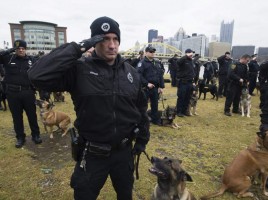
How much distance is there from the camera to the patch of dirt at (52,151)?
4.43m

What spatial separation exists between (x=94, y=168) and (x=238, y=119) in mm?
7356

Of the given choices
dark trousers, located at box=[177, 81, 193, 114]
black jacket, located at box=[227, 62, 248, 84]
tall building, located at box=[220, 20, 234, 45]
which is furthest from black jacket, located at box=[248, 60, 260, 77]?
tall building, located at box=[220, 20, 234, 45]

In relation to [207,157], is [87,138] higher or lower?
higher

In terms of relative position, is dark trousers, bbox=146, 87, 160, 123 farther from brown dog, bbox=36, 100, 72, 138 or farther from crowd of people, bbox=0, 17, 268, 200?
crowd of people, bbox=0, 17, 268, 200

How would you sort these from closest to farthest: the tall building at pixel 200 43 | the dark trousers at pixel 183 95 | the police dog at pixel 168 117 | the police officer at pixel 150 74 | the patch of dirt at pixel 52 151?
the patch of dirt at pixel 52 151 → the police officer at pixel 150 74 → the police dog at pixel 168 117 → the dark trousers at pixel 183 95 → the tall building at pixel 200 43

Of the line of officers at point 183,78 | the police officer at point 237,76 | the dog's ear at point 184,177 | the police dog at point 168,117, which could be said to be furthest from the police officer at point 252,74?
the dog's ear at point 184,177

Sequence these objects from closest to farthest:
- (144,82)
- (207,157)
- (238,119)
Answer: (207,157) < (144,82) < (238,119)

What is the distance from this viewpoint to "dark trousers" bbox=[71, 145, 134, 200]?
190cm

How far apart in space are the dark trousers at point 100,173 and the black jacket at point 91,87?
0.19m

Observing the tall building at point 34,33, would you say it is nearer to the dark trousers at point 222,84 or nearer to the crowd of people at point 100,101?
the dark trousers at point 222,84

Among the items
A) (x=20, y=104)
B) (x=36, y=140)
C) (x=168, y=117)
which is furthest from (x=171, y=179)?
(x=168, y=117)

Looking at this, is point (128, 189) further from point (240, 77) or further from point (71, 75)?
point (240, 77)

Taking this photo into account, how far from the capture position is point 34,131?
5203mm

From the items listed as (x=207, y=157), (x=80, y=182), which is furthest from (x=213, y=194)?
(x=80, y=182)
